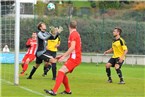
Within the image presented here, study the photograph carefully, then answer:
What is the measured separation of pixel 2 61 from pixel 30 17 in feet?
26.8

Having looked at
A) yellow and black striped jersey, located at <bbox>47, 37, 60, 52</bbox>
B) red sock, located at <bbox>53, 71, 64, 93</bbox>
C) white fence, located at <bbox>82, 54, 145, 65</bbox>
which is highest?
yellow and black striped jersey, located at <bbox>47, 37, 60, 52</bbox>

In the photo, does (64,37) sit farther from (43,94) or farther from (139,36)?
(43,94)

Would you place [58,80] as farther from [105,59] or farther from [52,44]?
[105,59]

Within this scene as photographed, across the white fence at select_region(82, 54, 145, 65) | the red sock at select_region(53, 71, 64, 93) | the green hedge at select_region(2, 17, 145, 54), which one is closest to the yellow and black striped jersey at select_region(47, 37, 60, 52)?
the red sock at select_region(53, 71, 64, 93)

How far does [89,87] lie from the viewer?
51.1ft

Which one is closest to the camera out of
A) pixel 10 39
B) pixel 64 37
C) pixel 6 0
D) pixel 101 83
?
pixel 101 83

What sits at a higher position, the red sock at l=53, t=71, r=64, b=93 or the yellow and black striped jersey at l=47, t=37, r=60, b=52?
the yellow and black striped jersey at l=47, t=37, r=60, b=52

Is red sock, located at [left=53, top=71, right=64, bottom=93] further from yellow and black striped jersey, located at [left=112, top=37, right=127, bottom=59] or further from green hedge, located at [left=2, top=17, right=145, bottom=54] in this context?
green hedge, located at [left=2, top=17, right=145, bottom=54]

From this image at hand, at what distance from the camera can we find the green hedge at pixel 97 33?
3238 cm

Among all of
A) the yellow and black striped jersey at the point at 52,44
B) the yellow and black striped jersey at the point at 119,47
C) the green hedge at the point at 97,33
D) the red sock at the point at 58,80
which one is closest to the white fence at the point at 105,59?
the green hedge at the point at 97,33

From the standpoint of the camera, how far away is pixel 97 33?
3288 cm

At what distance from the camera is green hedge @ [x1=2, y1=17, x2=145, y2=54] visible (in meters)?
32.4

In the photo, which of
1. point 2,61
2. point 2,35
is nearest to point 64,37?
point 2,61

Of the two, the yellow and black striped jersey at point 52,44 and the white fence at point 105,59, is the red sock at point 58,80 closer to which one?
the yellow and black striped jersey at point 52,44
